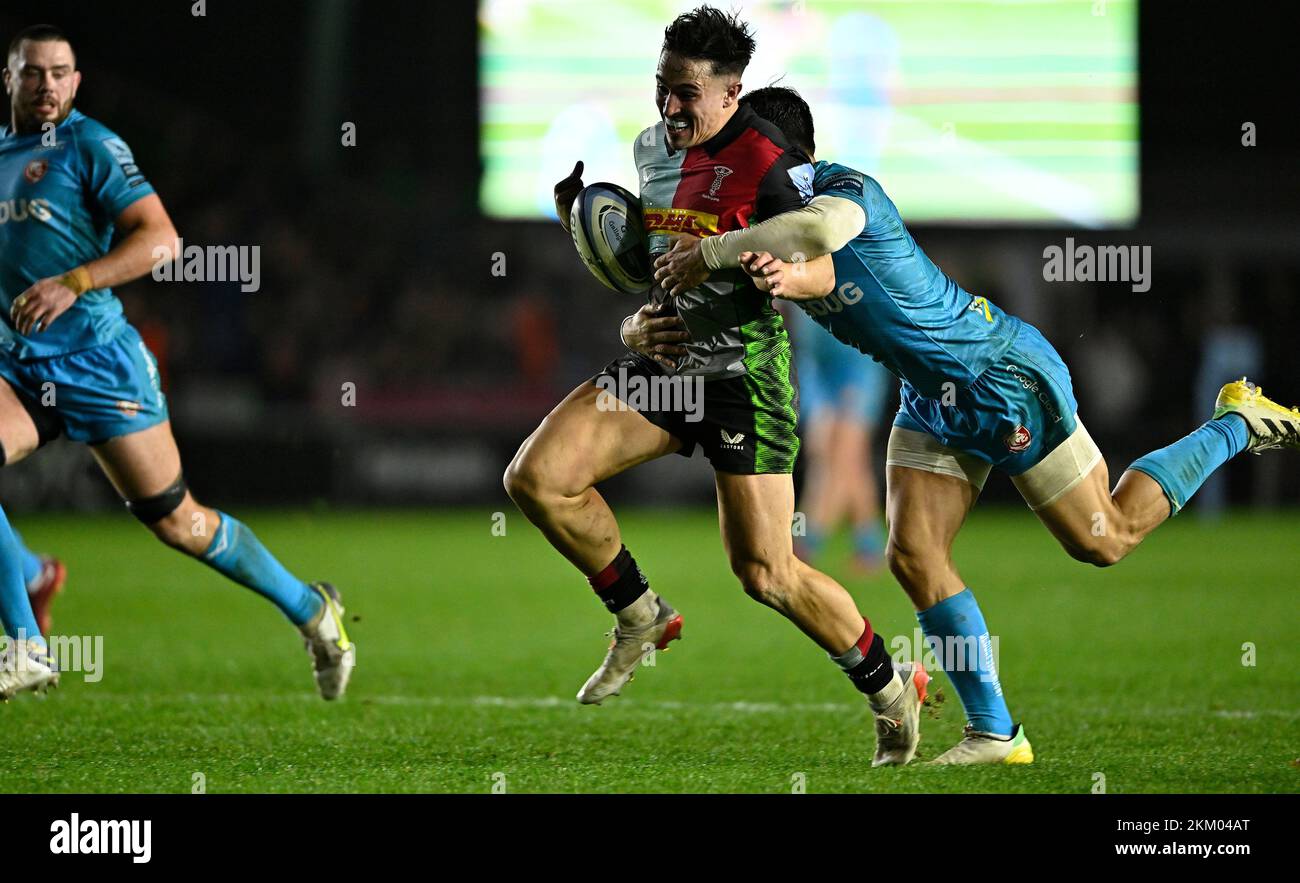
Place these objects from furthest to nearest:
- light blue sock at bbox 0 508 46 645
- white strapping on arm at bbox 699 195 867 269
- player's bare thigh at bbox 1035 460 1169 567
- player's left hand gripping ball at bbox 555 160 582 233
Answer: light blue sock at bbox 0 508 46 645, player's left hand gripping ball at bbox 555 160 582 233, player's bare thigh at bbox 1035 460 1169 567, white strapping on arm at bbox 699 195 867 269

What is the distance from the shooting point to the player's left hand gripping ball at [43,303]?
5.52 metres

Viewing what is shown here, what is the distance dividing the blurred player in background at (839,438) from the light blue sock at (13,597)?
23.0 feet

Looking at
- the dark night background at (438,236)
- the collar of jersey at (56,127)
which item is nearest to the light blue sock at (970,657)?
the collar of jersey at (56,127)

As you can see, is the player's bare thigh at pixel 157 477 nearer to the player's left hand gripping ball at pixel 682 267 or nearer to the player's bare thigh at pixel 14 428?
the player's bare thigh at pixel 14 428

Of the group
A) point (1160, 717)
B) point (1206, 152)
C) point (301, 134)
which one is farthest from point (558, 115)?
point (1160, 717)

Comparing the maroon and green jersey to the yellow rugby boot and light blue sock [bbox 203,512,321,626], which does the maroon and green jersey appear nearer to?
the yellow rugby boot

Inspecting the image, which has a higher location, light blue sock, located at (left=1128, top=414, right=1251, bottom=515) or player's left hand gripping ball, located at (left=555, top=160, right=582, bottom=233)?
player's left hand gripping ball, located at (left=555, top=160, right=582, bottom=233)

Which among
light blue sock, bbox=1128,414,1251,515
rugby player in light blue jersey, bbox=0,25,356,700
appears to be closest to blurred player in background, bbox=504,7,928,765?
light blue sock, bbox=1128,414,1251,515

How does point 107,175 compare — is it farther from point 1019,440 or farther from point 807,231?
point 1019,440

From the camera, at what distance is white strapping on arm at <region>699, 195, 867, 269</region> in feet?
15.2

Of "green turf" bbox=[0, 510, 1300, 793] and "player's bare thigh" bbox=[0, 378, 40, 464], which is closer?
"green turf" bbox=[0, 510, 1300, 793]

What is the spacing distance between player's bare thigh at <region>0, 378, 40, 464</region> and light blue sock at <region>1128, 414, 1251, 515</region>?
12.5 feet

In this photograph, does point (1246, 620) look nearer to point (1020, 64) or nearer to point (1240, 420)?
point (1240, 420)

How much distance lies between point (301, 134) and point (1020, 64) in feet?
32.3
